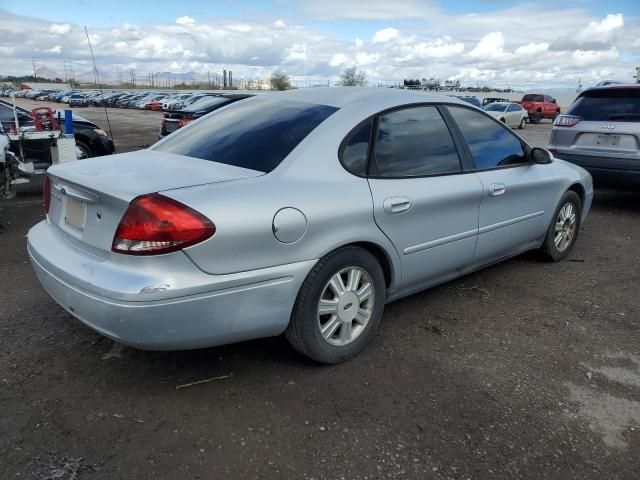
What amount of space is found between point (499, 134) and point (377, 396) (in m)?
2.41

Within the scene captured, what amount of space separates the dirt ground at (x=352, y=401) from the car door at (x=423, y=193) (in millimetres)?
516

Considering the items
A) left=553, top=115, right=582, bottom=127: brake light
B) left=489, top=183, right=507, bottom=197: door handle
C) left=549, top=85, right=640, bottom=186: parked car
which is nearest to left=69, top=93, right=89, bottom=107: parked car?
left=553, top=115, right=582, bottom=127: brake light

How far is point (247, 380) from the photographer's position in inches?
118

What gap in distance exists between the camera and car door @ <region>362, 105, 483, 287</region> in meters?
3.23

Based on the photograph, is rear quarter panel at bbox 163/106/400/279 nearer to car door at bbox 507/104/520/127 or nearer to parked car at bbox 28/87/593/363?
parked car at bbox 28/87/593/363

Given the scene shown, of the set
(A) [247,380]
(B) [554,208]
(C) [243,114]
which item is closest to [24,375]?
(A) [247,380]

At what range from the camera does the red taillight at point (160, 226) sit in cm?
243

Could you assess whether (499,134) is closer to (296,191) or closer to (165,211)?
(296,191)

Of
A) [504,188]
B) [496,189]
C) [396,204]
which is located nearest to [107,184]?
[396,204]

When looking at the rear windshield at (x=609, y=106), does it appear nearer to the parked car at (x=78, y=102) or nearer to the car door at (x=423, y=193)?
the car door at (x=423, y=193)

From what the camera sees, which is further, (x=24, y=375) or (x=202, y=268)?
(x=24, y=375)

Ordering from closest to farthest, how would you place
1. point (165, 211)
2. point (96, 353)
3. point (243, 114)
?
point (165, 211) → point (96, 353) → point (243, 114)

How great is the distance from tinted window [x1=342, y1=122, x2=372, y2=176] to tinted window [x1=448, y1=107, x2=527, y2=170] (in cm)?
98

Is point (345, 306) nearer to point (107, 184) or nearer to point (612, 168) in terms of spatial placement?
point (107, 184)
